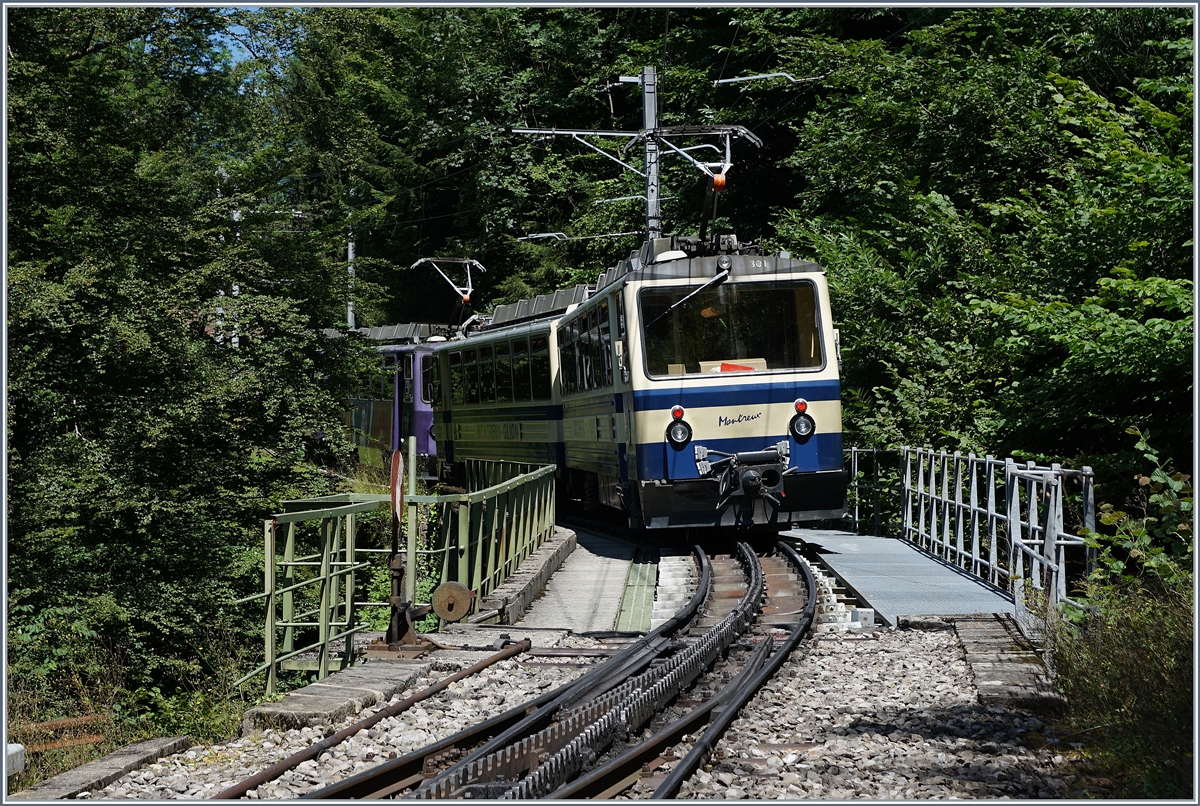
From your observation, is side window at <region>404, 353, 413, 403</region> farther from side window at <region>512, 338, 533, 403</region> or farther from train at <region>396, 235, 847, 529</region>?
train at <region>396, 235, 847, 529</region>

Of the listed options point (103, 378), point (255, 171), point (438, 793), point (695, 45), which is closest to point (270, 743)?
point (438, 793)

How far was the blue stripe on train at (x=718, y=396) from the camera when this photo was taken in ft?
45.4

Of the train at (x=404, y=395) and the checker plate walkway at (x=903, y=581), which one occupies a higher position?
the train at (x=404, y=395)

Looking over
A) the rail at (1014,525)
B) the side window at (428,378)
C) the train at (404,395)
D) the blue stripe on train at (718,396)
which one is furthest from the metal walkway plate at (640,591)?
the train at (404,395)

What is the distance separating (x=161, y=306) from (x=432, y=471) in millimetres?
12618

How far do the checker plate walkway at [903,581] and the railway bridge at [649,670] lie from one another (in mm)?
53

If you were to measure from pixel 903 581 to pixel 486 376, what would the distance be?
1221 centimetres

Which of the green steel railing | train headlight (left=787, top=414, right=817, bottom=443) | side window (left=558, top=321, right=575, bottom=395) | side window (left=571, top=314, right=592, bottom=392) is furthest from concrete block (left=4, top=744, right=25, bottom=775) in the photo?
side window (left=558, top=321, right=575, bottom=395)

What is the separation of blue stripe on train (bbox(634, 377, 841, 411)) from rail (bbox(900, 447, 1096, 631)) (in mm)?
1974


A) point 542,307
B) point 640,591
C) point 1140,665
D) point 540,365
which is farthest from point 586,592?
point 542,307

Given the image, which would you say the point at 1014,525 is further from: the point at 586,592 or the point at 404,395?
the point at 404,395

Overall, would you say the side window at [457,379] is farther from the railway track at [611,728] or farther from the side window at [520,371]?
the railway track at [611,728]

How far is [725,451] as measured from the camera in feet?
45.6

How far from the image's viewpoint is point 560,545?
49.1 feet
